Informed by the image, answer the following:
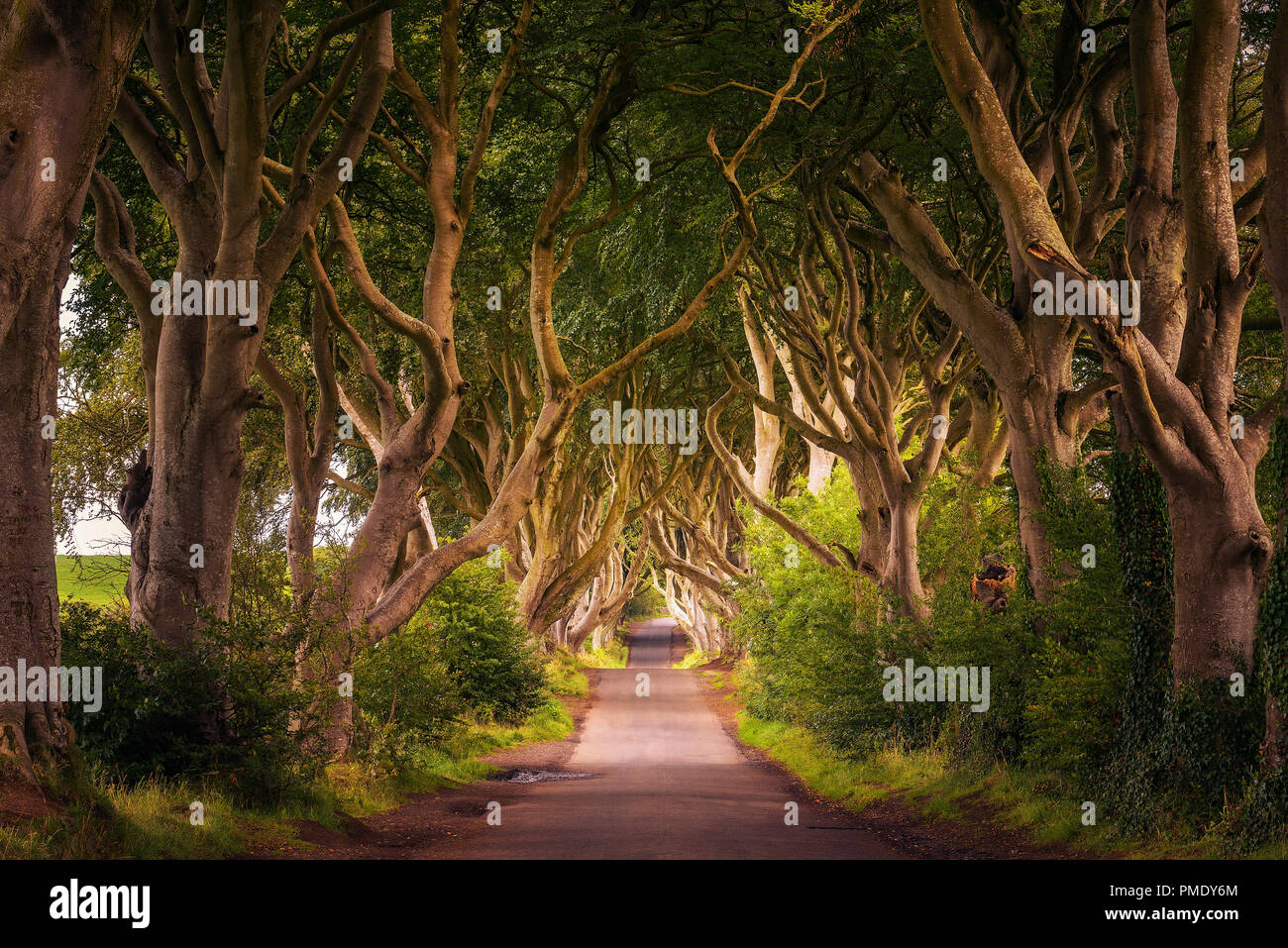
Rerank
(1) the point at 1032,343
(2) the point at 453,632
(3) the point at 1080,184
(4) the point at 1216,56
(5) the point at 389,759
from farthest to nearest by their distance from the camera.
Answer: (2) the point at 453,632 → (3) the point at 1080,184 → (5) the point at 389,759 → (1) the point at 1032,343 → (4) the point at 1216,56

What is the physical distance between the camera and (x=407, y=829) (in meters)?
12.3

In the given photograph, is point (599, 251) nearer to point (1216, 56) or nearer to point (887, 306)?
point (887, 306)

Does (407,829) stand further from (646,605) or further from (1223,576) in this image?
(646,605)

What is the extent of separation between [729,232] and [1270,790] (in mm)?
14694

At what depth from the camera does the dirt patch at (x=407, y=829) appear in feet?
33.0

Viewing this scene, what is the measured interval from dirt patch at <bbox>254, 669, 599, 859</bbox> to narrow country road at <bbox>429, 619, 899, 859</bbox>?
13.5 inches

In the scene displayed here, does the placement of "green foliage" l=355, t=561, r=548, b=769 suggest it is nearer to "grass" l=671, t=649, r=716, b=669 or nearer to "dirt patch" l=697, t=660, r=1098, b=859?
"dirt patch" l=697, t=660, r=1098, b=859

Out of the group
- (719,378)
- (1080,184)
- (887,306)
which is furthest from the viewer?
(719,378)

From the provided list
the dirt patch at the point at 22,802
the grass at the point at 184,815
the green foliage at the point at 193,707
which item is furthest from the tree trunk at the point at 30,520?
the green foliage at the point at 193,707

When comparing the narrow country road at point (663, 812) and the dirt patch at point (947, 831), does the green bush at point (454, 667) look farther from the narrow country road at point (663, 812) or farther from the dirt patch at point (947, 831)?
the dirt patch at point (947, 831)

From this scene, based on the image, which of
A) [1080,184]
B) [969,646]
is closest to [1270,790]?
[969,646]

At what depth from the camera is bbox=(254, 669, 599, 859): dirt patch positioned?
33.0 feet

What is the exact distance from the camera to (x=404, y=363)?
20922mm

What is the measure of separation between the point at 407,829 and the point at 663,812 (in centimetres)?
290
